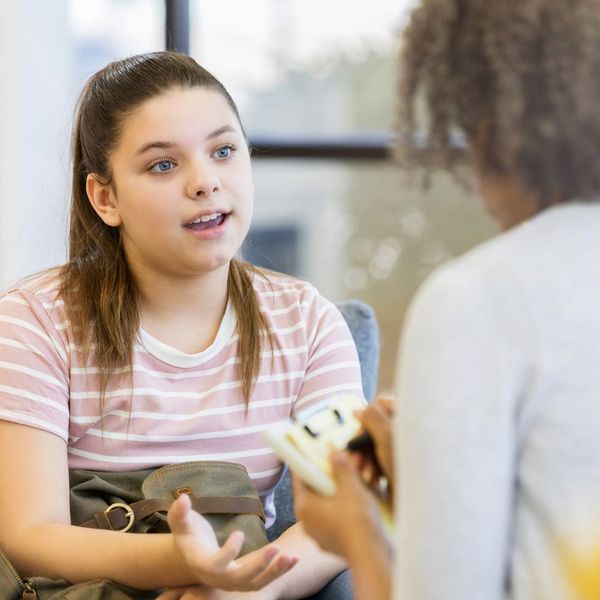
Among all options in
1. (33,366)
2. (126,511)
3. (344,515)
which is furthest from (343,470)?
(33,366)

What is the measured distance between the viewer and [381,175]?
3.22 meters

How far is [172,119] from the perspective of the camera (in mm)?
1429

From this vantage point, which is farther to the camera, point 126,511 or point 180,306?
point 180,306

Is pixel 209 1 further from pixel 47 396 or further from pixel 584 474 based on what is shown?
pixel 584 474

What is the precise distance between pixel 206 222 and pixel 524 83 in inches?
26.3

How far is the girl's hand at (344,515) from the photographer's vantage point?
0.92 m

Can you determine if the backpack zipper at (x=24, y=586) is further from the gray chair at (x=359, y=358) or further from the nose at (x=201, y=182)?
the nose at (x=201, y=182)

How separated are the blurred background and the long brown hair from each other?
4.54 feet

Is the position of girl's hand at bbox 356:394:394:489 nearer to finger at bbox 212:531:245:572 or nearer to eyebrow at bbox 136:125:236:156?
finger at bbox 212:531:245:572

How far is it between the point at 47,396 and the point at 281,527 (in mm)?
417

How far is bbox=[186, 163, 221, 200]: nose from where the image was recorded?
1.40 meters

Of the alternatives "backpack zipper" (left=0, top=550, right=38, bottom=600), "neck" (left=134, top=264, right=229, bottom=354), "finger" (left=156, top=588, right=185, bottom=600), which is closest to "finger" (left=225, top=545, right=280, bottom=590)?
"finger" (left=156, top=588, right=185, bottom=600)

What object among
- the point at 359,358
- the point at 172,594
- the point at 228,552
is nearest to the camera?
the point at 228,552

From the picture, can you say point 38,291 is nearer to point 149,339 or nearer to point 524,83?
point 149,339
